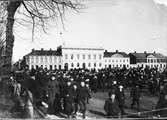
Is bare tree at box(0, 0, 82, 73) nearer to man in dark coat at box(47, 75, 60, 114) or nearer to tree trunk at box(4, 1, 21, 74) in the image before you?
tree trunk at box(4, 1, 21, 74)

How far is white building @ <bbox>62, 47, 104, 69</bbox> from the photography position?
14.4 feet

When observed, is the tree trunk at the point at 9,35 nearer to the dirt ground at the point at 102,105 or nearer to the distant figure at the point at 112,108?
the dirt ground at the point at 102,105

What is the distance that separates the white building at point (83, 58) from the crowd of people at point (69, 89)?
11 cm

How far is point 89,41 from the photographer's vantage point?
13.2 ft

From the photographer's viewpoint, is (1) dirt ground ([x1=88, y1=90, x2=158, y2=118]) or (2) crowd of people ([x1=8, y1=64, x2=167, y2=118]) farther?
(2) crowd of people ([x1=8, y1=64, x2=167, y2=118])

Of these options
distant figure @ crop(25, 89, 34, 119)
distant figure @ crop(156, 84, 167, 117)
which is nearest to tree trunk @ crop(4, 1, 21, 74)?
distant figure @ crop(25, 89, 34, 119)

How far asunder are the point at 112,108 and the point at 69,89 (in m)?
0.80

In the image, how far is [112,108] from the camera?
12.3 feet

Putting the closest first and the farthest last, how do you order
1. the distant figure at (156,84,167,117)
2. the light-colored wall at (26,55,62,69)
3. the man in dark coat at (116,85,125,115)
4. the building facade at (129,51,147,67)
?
the distant figure at (156,84,167,117) → the man in dark coat at (116,85,125,115) → the building facade at (129,51,147,67) → the light-colored wall at (26,55,62,69)

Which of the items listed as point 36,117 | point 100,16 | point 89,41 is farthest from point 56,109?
point 100,16

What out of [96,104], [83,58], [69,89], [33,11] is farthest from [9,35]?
[96,104]

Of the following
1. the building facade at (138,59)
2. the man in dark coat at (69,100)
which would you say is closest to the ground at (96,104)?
the man in dark coat at (69,100)

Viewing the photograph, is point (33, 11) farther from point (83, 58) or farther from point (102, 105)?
point (102, 105)

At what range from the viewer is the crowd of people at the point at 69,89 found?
3.90m
